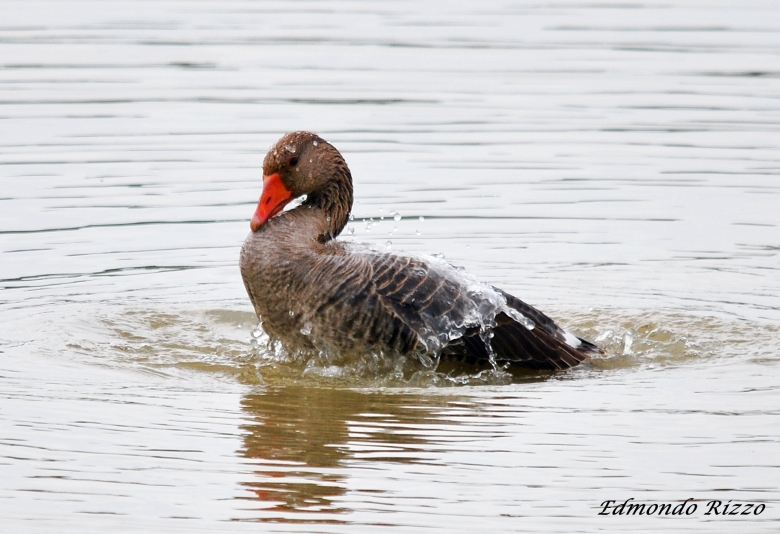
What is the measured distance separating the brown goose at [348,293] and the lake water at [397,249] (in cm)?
28

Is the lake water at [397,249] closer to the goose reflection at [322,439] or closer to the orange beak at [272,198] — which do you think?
the goose reflection at [322,439]

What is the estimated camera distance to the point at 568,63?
822 inches

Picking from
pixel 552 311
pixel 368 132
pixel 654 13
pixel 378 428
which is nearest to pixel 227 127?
pixel 368 132

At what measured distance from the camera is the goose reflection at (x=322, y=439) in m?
6.40

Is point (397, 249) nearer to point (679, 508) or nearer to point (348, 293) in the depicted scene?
point (348, 293)

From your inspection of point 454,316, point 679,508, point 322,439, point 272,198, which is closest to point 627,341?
point 454,316

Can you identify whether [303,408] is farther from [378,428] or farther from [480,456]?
[480,456]

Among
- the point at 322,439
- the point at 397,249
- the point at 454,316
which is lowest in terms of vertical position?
the point at 322,439

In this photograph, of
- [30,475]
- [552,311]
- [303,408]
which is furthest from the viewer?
[552,311]

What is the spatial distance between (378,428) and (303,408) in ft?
2.29

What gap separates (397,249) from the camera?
32.7ft

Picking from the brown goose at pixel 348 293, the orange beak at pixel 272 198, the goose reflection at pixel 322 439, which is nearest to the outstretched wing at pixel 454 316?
the brown goose at pixel 348 293

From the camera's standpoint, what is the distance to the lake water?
21.6 feet

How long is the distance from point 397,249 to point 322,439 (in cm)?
282
